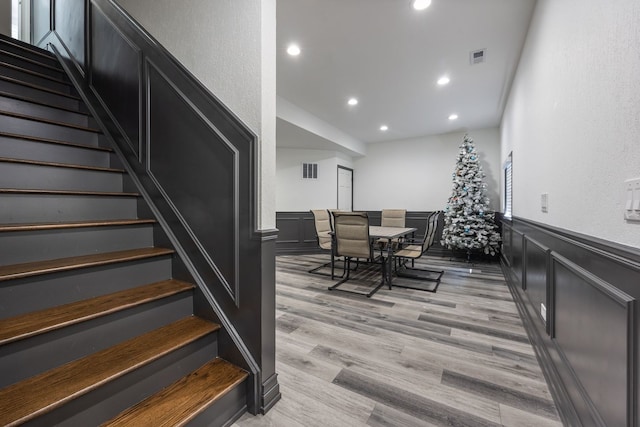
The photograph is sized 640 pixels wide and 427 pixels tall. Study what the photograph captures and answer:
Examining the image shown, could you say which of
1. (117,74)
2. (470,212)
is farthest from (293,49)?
(470,212)

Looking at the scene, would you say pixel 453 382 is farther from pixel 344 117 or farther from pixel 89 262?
pixel 344 117

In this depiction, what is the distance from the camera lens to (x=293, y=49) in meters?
2.96

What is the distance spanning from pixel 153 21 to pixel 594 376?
340 cm

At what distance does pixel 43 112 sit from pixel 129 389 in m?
2.33

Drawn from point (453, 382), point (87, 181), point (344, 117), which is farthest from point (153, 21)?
point (344, 117)

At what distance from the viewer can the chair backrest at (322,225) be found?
14.7 ft

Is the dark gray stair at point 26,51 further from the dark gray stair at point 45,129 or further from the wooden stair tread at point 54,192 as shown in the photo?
the wooden stair tread at point 54,192

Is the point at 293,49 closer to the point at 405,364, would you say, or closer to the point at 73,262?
the point at 73,262

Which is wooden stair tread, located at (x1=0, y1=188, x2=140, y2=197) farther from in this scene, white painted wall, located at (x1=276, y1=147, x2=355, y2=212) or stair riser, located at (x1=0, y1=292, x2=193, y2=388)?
white painted wall, located at (x1=276, y1=147, x2=355, y2=212)

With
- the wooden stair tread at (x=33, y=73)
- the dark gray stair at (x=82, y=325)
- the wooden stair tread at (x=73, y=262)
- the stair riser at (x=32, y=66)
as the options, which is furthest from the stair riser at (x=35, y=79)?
the dark gray stair at (x=82, y=325)

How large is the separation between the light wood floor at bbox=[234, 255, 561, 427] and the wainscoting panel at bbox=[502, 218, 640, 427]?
231 millimetres

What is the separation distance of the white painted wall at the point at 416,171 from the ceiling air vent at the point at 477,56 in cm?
324

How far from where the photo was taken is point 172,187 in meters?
1.81

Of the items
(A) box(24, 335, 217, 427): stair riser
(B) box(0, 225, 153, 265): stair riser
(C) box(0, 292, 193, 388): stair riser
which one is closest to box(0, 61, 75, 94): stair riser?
(B) box(0, 225, 153, 265): stair riser
